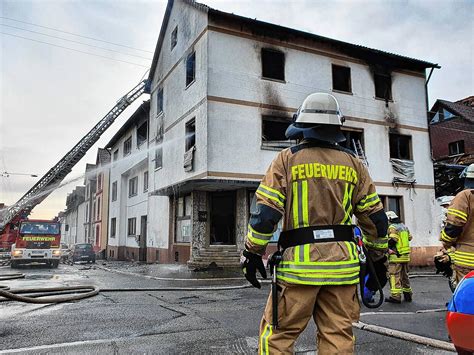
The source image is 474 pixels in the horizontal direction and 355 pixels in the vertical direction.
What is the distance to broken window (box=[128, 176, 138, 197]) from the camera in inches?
989

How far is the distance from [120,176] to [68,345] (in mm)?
24573

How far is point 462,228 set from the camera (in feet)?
14.9

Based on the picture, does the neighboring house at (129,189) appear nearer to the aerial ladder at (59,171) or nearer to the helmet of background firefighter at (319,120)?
the aerial ladder at (59,171)

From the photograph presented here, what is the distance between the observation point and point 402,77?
60.6 feet

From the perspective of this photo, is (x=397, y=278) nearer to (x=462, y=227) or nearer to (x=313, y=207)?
(x=462, y=227)

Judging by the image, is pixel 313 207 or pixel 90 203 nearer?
pixel 313 207

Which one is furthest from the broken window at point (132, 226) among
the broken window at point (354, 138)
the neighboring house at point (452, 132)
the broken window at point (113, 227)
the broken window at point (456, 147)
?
the broken window at point (456, 147)

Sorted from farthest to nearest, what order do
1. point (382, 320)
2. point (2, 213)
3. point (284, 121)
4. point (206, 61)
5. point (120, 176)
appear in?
point (120, 176), point (2, 213), point (284, 121), point (206, 61), point (382, 320)

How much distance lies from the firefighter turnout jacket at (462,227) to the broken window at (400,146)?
552 inches

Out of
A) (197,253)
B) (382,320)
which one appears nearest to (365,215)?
(382,320)

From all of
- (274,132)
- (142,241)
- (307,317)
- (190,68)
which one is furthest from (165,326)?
(142,241)

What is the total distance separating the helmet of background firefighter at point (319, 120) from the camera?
2881mm

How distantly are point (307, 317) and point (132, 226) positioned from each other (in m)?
23.4

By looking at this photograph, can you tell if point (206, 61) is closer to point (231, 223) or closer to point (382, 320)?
point (231, 223)
